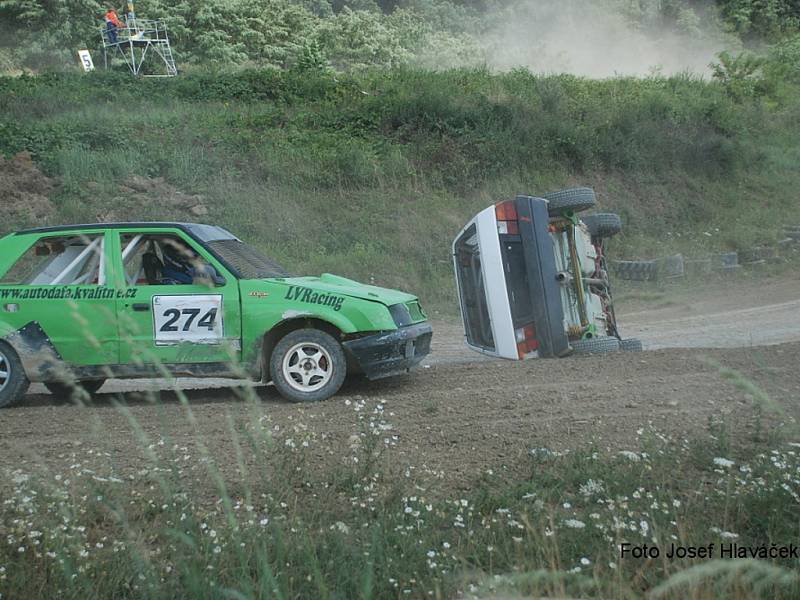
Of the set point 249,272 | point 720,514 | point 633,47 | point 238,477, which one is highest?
point 633,47

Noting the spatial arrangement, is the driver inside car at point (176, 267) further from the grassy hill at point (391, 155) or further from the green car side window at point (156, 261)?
the grassy hill at point (391, 155)

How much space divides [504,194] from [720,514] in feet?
57.5

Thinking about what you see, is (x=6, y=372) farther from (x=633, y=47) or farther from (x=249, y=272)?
(x=633, y=47)

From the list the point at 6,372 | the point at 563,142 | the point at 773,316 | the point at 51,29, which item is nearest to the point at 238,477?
the point at 6,372

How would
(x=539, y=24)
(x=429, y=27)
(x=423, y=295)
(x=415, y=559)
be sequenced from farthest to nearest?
(x=539, y=24)
(x=429, y=27)
(x=423, y=295)
(x=415, y=559)

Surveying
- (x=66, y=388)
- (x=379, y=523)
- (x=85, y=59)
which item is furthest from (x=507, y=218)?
(x=85, y=59)

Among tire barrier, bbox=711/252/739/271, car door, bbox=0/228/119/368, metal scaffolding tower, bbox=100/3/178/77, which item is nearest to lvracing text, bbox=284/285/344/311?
car door, bbox=0/228/119/368

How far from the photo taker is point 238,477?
5.62 meters

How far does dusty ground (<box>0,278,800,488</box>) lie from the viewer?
20.0ft

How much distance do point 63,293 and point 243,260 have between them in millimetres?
1658

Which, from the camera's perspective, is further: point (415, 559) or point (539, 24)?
point (539, 24)

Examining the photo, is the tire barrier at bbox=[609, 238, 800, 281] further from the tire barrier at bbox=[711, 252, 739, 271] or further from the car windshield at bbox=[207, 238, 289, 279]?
the car windshield at bbox=[207, 238, 289, 279]

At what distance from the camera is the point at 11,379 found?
27.0ft

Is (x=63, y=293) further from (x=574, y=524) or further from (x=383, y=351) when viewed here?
(x=574, y=524)
